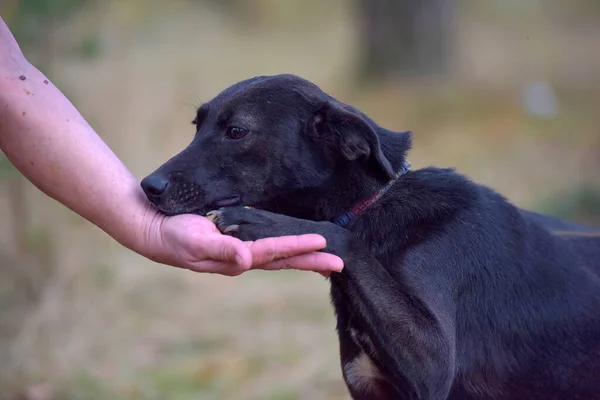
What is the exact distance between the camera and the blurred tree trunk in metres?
10.9

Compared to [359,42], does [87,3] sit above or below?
below

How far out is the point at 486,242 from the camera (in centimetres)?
314

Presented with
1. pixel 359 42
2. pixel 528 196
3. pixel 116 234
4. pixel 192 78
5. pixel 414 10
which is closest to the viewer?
pixel 116 234

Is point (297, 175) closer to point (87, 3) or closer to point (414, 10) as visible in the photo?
point (87, 3)

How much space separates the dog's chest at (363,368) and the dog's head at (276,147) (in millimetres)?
556

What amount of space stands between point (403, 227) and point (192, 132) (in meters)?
5.31

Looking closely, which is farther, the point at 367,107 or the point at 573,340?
the point at 367,107

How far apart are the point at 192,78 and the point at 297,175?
6663mm

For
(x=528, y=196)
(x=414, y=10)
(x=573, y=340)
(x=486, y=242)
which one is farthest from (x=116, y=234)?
(x=414, y=10)

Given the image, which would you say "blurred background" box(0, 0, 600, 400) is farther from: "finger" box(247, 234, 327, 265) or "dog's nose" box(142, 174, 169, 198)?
"finger" box(247, 234, 327, 265)

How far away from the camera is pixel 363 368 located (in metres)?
3.17

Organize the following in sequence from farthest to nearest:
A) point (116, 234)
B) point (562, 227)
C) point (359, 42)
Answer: point (359, 42) → point (562, 227) → point (116, 234)

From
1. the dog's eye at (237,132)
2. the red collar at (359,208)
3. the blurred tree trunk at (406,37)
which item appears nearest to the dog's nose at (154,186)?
the dog's eye at (237,132)

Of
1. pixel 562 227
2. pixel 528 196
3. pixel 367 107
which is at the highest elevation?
pixel 367 107
